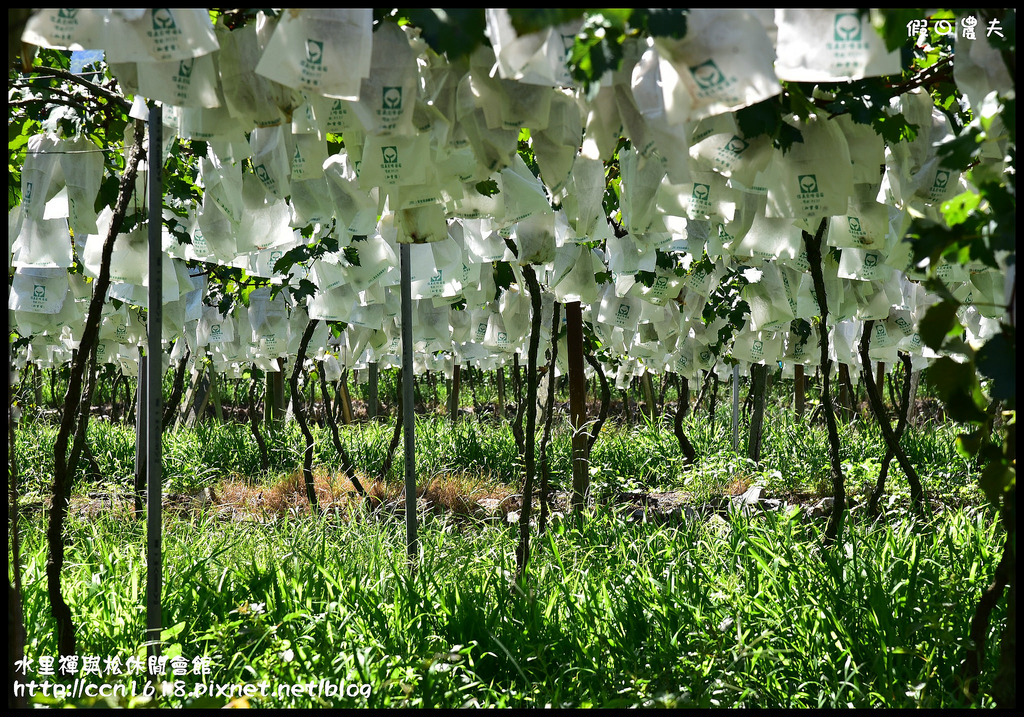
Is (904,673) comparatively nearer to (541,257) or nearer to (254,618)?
(541,257)

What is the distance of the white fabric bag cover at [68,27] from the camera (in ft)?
3.98

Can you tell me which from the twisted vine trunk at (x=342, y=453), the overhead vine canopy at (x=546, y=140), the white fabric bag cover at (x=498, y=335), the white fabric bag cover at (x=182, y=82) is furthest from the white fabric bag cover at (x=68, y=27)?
the twisted vine trunk at (x=342, y=453)

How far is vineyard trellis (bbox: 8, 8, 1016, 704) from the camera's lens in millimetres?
1175

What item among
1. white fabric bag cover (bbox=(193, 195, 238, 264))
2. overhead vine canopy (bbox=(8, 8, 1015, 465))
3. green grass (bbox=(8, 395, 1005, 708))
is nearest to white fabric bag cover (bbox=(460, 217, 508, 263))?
overhead vine canopy (bbox=(8, 8, 1015, 465))

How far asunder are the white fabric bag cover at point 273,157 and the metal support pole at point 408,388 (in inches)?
37.9

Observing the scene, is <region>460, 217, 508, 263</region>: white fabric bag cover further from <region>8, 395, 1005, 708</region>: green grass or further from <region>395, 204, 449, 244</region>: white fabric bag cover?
<region>8, 395, 1005, 708</region>: green grass

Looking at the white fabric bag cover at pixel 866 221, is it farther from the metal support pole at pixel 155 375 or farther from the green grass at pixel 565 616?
the metal support pole at pixel 155 375

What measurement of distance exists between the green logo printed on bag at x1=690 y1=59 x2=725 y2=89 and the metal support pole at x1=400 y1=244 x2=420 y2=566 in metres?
1.81

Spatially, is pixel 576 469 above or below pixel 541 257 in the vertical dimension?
below

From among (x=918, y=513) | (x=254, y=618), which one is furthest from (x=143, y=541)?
(x=918, y=513)

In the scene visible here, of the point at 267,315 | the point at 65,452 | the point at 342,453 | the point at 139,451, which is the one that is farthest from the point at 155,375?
the point at 139,451

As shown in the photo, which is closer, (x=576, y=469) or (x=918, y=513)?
(x=918, y=513)

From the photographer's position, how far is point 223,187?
225 cm

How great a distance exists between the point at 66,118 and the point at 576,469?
10.3 ft
